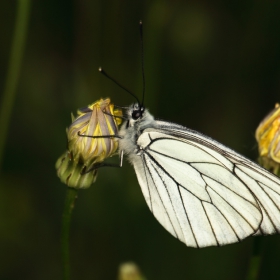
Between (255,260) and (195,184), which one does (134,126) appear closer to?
(195,184)

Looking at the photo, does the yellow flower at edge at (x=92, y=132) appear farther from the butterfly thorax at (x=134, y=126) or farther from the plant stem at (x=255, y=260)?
the plant stem at (x=255, y=260)

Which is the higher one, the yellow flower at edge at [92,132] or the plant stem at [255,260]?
the yellow flower at edge at [92,132]

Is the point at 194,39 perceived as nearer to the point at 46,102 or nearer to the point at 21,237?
the point at 46,102

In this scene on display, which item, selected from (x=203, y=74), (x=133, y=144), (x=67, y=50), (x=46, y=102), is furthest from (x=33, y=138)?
(x=133, y=144)

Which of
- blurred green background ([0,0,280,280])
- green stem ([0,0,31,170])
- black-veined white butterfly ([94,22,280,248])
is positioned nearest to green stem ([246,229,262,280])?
black-veined white butterfly ([94,22,280,248])

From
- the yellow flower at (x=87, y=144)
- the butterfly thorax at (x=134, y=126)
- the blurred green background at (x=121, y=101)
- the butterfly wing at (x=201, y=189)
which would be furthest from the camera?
the blurred green background at (x=121, y=101)

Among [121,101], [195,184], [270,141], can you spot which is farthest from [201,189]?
[121,101]

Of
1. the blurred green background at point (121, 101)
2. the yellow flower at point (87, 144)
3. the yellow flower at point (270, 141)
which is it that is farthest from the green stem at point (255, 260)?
the blurred green background at point (121, 101)
